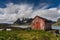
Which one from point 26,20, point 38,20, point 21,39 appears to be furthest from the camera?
point 26,20

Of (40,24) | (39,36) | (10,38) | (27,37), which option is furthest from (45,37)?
(40,24)

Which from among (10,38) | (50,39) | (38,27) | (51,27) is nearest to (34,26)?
(38,27)

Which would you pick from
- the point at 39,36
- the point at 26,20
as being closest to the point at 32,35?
the point at 39,36

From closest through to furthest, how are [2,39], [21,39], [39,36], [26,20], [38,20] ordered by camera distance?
[2,39] → [21,39] → [39,36] → [38,20] → [26,20]

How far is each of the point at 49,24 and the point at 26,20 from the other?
21605 mm

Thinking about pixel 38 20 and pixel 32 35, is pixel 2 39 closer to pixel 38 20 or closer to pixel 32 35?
pixel 32 35

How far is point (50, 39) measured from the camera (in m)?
18.5

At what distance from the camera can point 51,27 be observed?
38.5 metres

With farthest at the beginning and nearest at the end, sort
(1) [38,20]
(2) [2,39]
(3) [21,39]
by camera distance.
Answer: (1) [38,20] → (3) [21,39] → (2) [2,39]

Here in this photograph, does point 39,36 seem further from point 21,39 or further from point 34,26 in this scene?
point 34,26

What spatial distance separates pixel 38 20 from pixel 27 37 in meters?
19.7

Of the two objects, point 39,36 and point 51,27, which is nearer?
point 39,36

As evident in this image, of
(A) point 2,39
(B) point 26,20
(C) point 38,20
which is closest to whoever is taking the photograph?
(A) point 2,39

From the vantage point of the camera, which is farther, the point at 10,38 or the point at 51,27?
the point at 51,27
